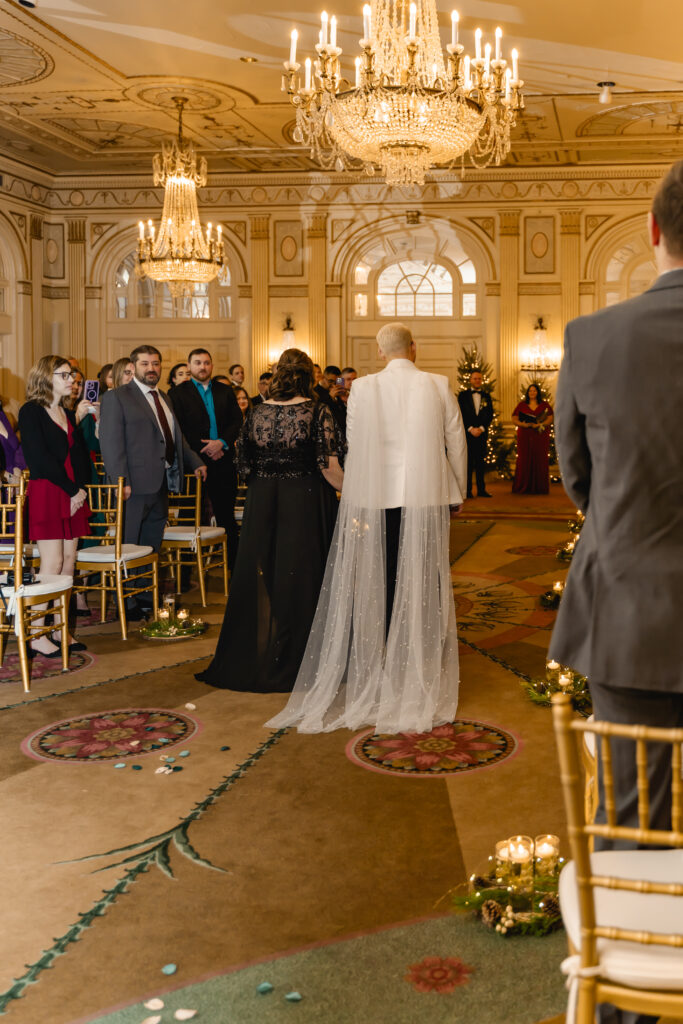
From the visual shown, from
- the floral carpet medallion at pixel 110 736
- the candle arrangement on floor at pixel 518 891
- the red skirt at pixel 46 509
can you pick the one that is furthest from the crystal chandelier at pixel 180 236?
the candle arrangement on floor at pixel 518 891

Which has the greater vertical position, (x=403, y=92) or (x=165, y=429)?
(x=403, y=92)

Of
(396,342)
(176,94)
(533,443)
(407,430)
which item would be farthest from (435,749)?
(533,443)

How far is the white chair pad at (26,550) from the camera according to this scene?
5148mm

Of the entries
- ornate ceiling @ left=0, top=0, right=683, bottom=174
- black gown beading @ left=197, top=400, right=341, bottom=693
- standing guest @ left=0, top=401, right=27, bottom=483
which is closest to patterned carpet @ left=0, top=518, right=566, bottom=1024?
black gown beading @ left=197, top=400, right=341, bottom=693

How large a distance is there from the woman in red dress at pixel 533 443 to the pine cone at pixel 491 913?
11262 millimetres

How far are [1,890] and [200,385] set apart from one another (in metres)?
5.15

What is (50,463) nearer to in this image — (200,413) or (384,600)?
(384,600)

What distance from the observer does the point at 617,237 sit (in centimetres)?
1489

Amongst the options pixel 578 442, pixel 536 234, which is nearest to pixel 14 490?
pixel 578 442

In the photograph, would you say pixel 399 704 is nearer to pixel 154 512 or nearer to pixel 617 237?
pixel 154 512

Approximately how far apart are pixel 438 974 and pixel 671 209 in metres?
1.88

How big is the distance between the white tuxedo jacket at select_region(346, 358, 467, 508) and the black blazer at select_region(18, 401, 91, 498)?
1883 mm

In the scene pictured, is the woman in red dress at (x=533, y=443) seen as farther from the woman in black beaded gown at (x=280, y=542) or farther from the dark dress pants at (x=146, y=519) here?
the woman in black beaded gown at (x=280, y=542)

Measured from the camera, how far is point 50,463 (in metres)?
5.38
